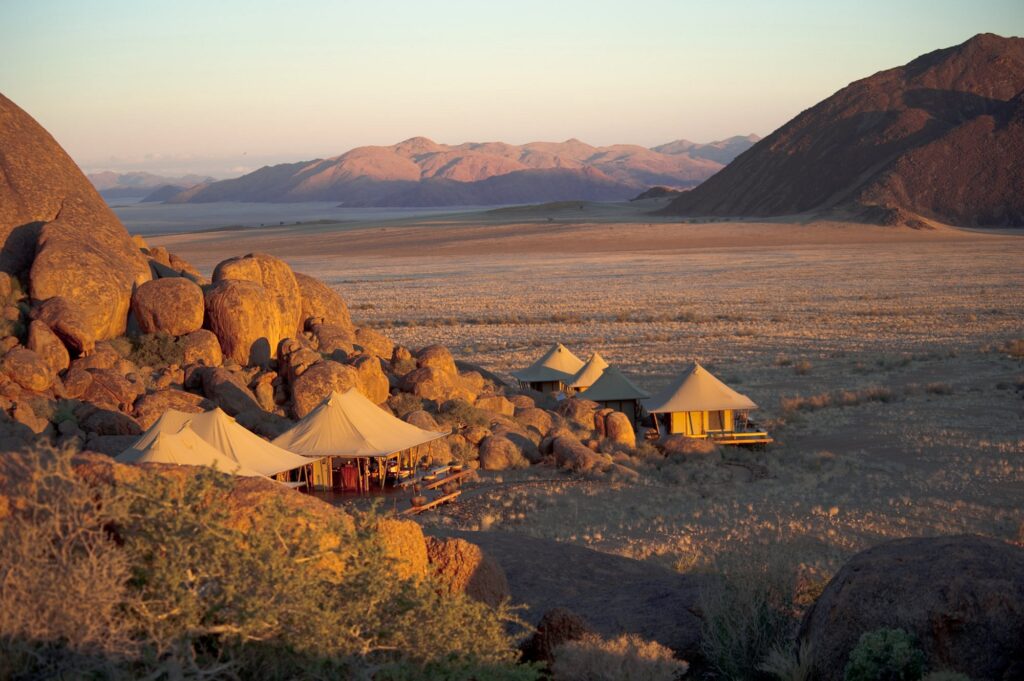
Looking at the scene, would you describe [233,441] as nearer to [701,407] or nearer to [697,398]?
[701,407]

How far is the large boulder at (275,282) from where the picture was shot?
25.1 m

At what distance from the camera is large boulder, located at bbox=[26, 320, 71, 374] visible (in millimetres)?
21172

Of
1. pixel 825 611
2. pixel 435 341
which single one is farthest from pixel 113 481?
pixel 435 341

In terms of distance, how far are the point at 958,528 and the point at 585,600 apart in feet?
28.6

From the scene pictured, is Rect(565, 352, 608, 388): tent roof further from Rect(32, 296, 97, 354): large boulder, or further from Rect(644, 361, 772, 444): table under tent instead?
Rect(32, 296, 97, 354): large boulder

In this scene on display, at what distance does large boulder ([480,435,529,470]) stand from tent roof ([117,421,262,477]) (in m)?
6.37

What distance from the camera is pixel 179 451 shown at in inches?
663

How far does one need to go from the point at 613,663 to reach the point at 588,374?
21.5 metres

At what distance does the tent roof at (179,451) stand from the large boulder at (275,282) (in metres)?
7.61

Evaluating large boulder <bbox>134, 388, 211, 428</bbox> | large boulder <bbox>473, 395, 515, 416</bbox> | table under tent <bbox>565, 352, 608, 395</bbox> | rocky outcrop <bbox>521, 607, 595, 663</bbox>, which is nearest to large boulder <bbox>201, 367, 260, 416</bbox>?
large boulder <bbox>134, 388, 211, 428</bbox>

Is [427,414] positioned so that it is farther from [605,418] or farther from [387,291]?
[387,291]

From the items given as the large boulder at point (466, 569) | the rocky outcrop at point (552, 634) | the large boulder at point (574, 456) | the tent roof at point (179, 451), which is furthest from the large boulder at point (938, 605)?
the large boulder at point (574, 456)

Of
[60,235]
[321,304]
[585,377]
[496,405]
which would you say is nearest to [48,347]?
[60,235]

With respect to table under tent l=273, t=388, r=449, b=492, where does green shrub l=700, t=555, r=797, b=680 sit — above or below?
above
